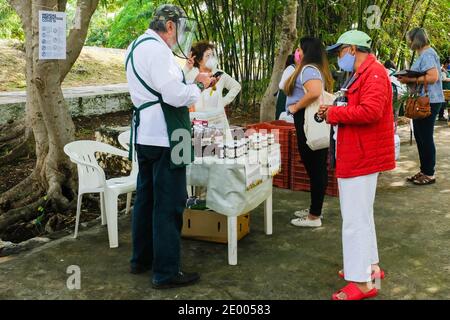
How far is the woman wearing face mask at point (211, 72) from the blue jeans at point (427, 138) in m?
1.87

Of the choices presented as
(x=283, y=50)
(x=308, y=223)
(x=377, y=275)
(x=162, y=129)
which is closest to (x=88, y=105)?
(x=283, y=50)

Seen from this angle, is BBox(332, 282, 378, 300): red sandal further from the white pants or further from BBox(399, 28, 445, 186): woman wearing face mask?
BBox(399, 28, 445, 186): woman wearing face mask

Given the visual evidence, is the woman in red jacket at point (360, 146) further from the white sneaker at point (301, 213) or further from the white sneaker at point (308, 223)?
the white sneaker at point (301, 213)

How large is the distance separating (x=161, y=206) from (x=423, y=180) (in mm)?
3348

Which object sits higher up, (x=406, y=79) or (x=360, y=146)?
(x=406, y=79)

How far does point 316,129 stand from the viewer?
12.6 feet

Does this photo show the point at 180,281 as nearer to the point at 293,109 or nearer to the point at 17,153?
the point at 293,109

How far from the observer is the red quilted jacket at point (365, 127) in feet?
8.82

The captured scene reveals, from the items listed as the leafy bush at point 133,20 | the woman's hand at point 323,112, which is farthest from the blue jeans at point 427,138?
the leafy bush at point 133,20

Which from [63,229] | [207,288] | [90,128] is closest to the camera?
[207,288]
